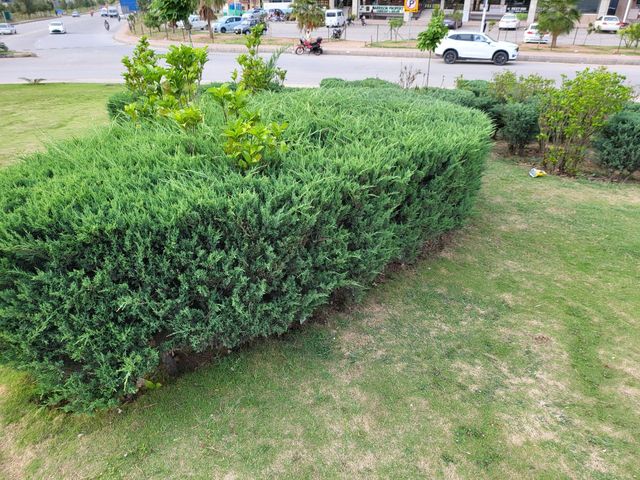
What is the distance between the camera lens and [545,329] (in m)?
3.53

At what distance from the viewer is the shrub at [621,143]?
6504 millimetres

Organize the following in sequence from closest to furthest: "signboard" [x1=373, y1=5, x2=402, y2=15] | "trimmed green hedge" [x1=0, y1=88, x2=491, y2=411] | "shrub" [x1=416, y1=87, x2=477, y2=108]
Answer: "trimmed green hedge" [x1=0, y1=88, x2=491, y2=411] → "shrub" [x1=416, y1=87, x2=477, y2=108] → "signboard" [x1=373, y1=5, x2=402, y2=15]

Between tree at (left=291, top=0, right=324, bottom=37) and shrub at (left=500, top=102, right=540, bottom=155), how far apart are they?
888 inches

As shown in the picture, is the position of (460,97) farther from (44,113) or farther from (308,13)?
(308,13)

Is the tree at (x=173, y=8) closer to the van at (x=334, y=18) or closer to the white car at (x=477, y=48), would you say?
the white car at (x=477, y=48)

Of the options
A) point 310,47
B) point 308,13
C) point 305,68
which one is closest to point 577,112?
point 305,68

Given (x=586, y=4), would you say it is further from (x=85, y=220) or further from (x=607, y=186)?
(x=85, y=220)

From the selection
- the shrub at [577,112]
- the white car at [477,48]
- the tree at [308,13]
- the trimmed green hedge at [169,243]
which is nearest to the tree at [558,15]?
the white car at [477,48]

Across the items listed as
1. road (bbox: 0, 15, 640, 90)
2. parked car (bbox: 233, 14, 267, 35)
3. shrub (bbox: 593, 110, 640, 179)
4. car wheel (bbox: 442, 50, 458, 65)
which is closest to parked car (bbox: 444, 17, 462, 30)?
parked car (bbox: 233, 14, 267, 35)

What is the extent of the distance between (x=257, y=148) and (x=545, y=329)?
2.80 meters

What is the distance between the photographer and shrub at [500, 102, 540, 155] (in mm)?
7438

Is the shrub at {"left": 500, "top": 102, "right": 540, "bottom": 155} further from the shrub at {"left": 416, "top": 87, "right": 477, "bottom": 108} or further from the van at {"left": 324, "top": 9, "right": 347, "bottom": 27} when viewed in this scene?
the van at {"left": 324, "top": 9, "right": 347, "bottom": 27}

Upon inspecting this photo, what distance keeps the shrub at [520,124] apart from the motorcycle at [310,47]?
18.0m

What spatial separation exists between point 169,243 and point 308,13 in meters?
28.8
